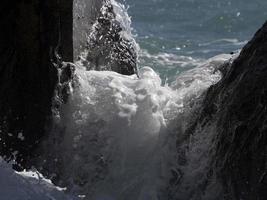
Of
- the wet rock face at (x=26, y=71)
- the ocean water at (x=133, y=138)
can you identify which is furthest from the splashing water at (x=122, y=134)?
the wet rock face at (x=26, y=71)

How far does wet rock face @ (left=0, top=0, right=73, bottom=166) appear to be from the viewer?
5609 millimetres

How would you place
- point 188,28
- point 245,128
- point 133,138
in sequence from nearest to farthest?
point 245,128 < point 133,138 < point 188,28

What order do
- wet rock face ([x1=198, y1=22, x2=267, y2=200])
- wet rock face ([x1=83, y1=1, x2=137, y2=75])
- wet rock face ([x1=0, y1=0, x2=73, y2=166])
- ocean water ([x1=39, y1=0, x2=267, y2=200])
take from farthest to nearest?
wet rock face ([x1=83, y1=1, x2=137, y2=75]), wet rock face ([x1=0, y1=0, x2=73, y2=166]), ocean water ([x1=39, y1=0, x2=267, y2=200]), wet rock face ([x1=198, y1=22, x2=267, y2=200])

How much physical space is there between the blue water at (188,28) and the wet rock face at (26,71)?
431 centimetres

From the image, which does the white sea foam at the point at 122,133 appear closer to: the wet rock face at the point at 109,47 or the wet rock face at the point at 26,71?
the wet rock face at the point at 26,71

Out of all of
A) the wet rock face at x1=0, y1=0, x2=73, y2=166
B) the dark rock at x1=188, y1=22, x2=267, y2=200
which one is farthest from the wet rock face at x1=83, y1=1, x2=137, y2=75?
the dark rock at x1=188, y1=22, x2=267, y2=200

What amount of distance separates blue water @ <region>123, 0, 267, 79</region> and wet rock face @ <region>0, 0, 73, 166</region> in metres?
4.31

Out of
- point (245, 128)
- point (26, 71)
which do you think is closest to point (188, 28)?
point (26, 71)

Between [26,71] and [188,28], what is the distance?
642 centimetres

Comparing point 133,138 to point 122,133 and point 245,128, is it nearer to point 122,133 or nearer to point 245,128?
point 122,133

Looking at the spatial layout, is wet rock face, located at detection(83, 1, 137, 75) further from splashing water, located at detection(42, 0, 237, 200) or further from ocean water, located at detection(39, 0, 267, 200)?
splashing water, located at detection(42, 0, 237, 200)

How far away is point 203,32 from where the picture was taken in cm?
1181

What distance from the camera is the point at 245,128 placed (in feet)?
15.6

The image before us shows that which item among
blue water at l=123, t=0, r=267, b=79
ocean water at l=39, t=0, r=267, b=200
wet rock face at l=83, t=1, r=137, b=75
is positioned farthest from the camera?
blue water at l=123, t=0, r=267, b=79
